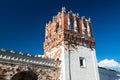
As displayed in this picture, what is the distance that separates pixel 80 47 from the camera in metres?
22.4

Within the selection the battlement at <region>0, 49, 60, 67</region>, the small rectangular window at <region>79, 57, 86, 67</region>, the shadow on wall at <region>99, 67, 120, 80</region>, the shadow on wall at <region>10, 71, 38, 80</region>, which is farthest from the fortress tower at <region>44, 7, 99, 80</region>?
the shadow on wall at <region>99, 67, 120, 80</region>

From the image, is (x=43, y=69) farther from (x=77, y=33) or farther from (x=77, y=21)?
(x=77, y=21)

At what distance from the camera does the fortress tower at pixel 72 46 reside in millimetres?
20500

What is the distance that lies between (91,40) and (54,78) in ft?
24.6

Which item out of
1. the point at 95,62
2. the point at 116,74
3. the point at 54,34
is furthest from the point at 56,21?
the point at 116,74

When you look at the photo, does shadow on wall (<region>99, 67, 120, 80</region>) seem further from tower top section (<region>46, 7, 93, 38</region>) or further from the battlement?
the battlement

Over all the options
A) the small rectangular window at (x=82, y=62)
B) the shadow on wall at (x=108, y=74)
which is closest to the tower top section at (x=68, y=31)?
the small rectangular window at (x=82, y=62)

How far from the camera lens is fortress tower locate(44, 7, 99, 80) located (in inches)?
807

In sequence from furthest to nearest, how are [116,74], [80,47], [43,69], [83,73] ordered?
1. [116,74]
2. [80,47]
3. [83,73]
4. [43,69]

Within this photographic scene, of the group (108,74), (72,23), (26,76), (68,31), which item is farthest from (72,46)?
(108,74)

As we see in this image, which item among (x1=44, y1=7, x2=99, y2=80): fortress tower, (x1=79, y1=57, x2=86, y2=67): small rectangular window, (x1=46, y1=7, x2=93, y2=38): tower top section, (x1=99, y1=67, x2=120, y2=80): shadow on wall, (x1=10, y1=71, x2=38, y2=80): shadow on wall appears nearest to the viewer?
(x1=10, y1=71, x2=38, y2=80): shadow on wall

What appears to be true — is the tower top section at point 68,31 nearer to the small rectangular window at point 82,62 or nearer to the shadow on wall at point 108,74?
the small rectangular window at point 82,62

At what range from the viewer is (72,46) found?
2175 cm

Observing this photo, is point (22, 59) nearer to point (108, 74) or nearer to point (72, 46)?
point (72, 46)
